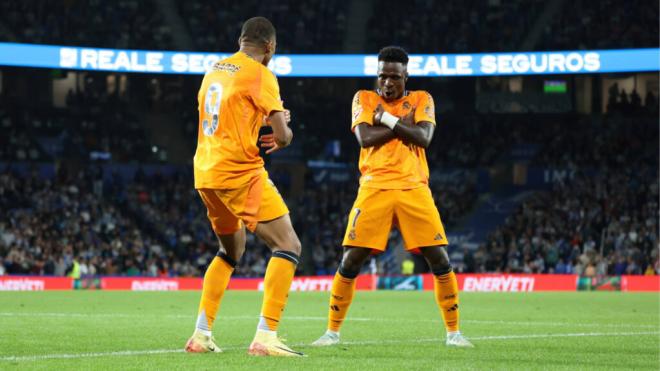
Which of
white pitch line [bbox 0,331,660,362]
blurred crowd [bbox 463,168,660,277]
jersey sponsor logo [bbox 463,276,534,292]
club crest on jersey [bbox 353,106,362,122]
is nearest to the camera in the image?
white pitch line [bbox 0,331,660,362]

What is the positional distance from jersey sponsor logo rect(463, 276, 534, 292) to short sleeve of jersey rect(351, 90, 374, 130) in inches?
944

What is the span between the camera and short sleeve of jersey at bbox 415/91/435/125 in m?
9.41

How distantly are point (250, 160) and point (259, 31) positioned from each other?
3.23ft

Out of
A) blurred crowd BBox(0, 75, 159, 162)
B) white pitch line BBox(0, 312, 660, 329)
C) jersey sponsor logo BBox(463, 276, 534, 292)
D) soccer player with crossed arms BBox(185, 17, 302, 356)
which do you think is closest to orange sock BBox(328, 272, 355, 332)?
soccer player with crossed arms BBox(185, 17, 302, 356)

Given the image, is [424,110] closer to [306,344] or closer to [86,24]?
[306,344]

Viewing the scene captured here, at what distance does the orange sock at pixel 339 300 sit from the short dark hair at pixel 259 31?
243 centimetres

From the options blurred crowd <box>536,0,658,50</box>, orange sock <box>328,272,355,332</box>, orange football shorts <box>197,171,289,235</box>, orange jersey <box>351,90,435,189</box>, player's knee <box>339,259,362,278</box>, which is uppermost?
blurred crowd <box>536,0,658,50</box>

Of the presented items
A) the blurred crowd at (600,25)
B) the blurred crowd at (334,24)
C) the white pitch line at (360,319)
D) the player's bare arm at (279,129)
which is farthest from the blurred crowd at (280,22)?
the player's bare arm at (279,129)

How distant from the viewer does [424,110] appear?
947 centimetres

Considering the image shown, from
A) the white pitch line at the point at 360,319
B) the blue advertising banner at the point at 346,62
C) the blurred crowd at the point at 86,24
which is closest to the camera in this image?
the white pitch line at the point at 360,319

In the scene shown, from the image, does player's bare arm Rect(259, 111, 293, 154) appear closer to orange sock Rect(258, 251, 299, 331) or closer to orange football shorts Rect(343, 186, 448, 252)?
orange sock Rect(258, 251, 299, 331)

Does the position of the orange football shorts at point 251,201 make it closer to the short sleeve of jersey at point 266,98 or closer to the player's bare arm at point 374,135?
the short sleeve of jersey at point 266,98

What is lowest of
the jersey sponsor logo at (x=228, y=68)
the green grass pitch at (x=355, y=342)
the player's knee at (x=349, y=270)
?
the green grass pitch at (x=355, y=342)

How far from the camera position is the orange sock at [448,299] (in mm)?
9289
